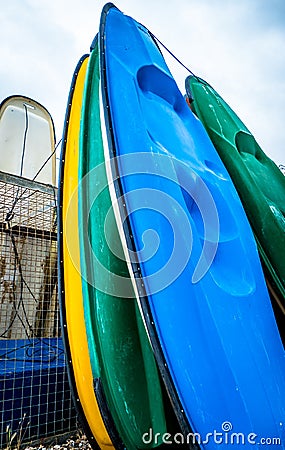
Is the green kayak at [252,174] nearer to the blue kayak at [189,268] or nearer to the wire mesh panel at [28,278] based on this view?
the blue kayak at [189,268]

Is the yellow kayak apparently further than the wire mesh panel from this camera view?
No

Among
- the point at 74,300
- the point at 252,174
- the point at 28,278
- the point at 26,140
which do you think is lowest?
the point at 74,300

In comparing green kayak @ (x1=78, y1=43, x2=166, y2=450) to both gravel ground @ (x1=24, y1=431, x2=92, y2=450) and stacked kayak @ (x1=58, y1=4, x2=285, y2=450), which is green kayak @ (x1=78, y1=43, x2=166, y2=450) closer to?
stacked kayak @ (x1=58, y1=4, x2=285, y2=450)

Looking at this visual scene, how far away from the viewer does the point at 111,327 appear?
1.22 meters

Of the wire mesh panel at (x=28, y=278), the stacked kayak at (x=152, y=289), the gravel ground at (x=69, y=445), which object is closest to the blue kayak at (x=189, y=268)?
the stacked kayak at (x=152, y=289)

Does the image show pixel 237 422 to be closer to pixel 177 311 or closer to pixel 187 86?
pixel 177 311

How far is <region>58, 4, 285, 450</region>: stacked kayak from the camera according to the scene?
42.0 inches

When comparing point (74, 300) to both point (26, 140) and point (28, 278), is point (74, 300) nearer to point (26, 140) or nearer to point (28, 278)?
point (28, 278)

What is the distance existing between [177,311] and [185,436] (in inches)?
12.7

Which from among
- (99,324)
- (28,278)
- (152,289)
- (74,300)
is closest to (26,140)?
(28,278)

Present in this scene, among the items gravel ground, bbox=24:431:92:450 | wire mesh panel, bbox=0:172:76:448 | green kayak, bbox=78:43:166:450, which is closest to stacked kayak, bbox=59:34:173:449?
green kayak, bbox=78:43:166:450

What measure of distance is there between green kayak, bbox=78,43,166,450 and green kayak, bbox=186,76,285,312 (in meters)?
0.64

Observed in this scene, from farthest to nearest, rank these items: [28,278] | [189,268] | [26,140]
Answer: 1. [26,140]
2. [28,278]
3. [189,268]

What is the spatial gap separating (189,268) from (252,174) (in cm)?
90
